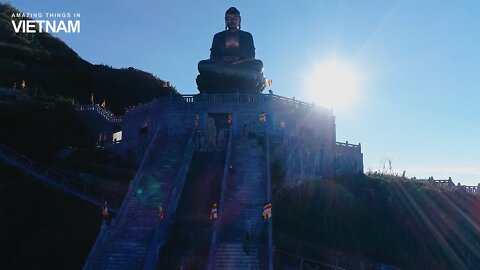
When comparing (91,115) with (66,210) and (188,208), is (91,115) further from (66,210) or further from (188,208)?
(188,208)

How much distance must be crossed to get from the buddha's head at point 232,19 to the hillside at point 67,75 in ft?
75.8

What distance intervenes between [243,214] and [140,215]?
4643mm

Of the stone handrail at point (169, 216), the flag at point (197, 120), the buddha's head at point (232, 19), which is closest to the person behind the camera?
the stone handrail at point (169, 216)

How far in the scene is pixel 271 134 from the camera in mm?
37531

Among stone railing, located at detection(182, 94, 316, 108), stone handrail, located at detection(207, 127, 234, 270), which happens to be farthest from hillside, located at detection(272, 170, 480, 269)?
stone railing, located at detection(182, 94, 316, 108)

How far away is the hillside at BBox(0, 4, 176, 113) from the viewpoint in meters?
63.9

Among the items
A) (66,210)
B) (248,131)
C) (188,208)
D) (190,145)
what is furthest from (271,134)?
(66,210)

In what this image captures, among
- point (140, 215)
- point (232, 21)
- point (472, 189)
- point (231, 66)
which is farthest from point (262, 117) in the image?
point (472, 189)

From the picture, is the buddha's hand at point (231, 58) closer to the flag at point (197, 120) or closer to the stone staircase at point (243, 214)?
the flag at point (197, 120)

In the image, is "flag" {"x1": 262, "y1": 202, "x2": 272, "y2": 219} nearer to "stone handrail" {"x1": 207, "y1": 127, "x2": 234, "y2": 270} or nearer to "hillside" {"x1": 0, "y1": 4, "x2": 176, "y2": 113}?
"stone handrail" {"x1": 207, "y1": 127, "x2": 234, "y2": 270}

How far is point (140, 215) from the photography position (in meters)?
28.8

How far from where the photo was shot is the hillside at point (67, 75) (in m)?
63.9

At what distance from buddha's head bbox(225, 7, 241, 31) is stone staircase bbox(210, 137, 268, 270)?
12.6 metres

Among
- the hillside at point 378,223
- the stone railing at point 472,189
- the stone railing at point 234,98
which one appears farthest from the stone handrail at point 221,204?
the stone railing at point 472,189
